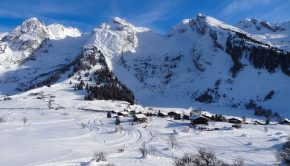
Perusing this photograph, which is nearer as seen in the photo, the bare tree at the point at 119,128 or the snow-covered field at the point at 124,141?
the snow-covered field at the point at 124,141

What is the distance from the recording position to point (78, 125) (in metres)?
150

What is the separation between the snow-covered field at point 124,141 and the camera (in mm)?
92500

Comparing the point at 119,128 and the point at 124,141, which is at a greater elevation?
the point at 119,128

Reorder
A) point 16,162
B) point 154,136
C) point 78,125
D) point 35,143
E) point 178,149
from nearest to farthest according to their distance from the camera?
point 16,162 < point 178,149 < point 35,143 < point 154,136 < point 78,125

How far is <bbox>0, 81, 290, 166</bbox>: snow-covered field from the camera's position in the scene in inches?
3642

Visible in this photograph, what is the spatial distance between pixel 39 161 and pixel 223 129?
5945cm

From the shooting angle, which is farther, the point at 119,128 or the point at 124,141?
the point at 119,128

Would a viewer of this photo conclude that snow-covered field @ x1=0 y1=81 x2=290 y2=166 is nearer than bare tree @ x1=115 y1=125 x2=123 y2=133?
Yes

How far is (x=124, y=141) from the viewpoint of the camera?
117312 millimetres

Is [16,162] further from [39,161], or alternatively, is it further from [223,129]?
[223,129]

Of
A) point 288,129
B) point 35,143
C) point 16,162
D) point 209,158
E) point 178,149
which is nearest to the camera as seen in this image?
point 209,158

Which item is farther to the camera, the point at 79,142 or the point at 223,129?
the point at 223,129

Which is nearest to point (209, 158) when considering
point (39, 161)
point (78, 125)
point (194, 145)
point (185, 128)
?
point (39, 161)

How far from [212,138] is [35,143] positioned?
4327 centimetres
